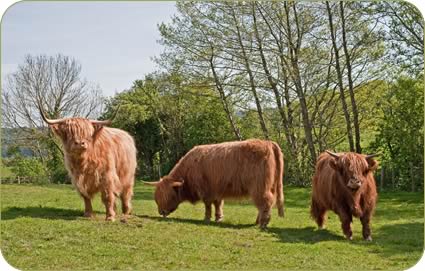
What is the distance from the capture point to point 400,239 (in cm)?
1031

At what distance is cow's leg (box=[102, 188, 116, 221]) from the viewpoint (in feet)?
34.2

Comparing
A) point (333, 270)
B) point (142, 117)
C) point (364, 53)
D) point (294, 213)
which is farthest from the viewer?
point (142, 117)

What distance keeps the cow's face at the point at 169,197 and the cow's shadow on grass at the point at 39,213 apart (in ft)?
6.31

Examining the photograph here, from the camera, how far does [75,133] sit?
1015 cm

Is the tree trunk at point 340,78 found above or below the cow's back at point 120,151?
above

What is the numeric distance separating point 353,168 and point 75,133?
17.1 ft

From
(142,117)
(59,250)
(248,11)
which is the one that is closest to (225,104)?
(248,11)

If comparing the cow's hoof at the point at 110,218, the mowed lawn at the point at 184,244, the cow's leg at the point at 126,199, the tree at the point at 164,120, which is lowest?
the mowed lawn at the point at 184,244

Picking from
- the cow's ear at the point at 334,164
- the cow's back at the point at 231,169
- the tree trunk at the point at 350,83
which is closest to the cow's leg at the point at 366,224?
the cow's ear at the point at 334,164

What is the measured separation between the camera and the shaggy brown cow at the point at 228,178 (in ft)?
37.1

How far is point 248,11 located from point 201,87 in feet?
17.7

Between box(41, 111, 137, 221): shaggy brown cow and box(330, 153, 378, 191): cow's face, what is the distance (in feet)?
14.1

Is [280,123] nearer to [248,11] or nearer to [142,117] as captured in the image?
[248,11]

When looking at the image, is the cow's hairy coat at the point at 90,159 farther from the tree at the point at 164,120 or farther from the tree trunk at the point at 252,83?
the tree at the point at 164,120
